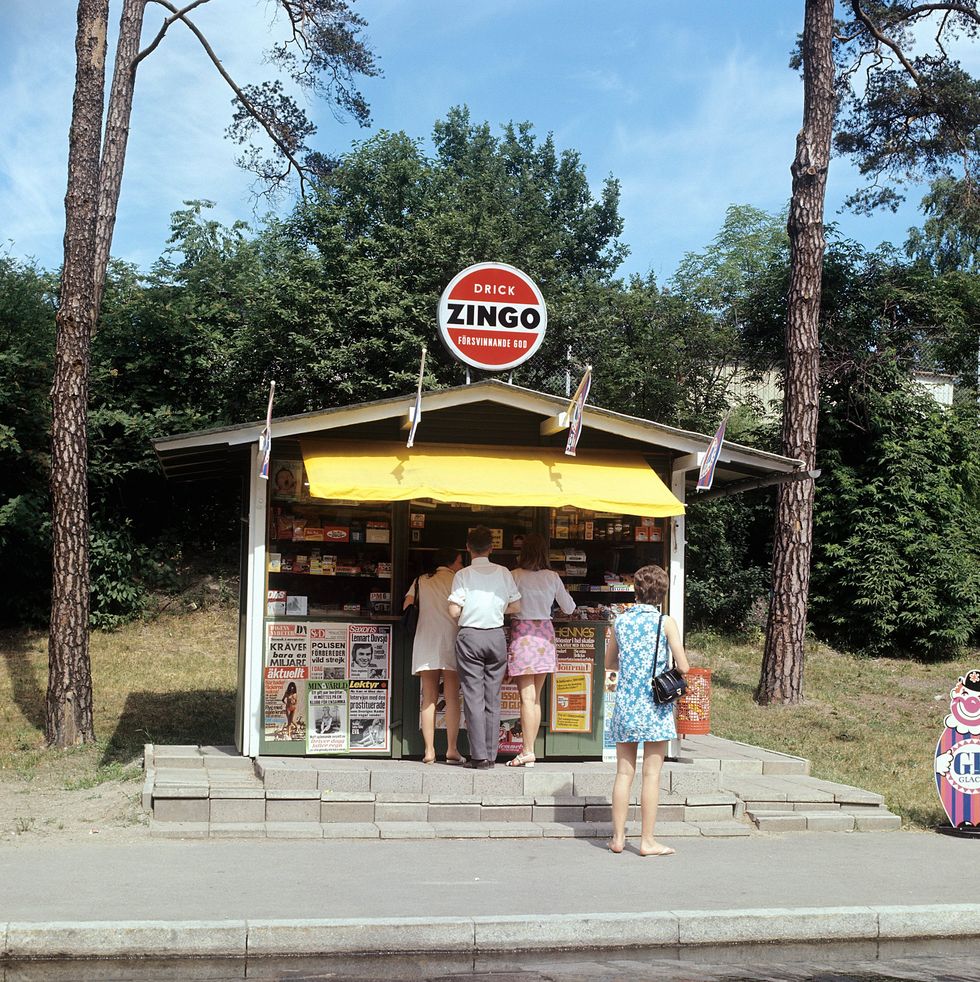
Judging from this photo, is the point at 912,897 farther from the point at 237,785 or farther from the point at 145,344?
the point at 145,344

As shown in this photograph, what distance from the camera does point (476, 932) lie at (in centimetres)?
587

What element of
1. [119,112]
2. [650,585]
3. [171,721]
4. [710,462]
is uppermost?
[119,112]

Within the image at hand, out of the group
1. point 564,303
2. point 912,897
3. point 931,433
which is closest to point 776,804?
point 912,897

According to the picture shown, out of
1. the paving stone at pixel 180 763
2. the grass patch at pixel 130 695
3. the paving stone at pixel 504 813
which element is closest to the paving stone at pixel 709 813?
the paving stone at pixel 504 813

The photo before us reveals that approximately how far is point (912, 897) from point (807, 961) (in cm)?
113

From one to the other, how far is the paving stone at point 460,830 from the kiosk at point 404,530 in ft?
5.01

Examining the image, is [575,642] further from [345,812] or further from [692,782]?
[345,812]

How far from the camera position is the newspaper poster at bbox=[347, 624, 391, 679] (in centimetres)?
986

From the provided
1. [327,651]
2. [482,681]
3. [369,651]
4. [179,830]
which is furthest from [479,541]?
[179,830]

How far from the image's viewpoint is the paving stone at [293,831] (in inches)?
318

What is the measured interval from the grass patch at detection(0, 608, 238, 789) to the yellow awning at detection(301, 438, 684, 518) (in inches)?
128

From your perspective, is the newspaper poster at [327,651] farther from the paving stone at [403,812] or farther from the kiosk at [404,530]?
the paving stone at [403,812]

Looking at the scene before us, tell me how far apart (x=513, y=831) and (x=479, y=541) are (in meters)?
2.37

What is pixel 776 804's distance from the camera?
30.5 ft
